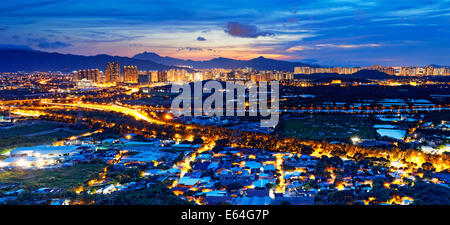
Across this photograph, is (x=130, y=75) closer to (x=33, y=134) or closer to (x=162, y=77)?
(x=162, y=77)

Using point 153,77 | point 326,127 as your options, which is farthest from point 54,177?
point 153,77

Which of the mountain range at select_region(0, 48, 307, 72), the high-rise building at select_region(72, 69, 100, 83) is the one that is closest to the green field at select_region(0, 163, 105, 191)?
the high-rise building at select_region(72, 69, 100, 83)

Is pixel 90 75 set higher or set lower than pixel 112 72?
lower

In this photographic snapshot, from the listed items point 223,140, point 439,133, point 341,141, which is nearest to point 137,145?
point 223,140

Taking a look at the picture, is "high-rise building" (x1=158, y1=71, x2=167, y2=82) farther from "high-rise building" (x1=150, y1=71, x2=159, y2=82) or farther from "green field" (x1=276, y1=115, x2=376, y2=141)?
"green field" (x1=276, y1=115, x2=376, y2=141)

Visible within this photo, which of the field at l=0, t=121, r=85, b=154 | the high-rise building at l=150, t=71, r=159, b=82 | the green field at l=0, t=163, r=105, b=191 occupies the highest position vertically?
the high-rise building at l=150, t=71, r=159, b=82

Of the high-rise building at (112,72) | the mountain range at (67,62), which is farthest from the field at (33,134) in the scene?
A: the mountain range at (67,62)
